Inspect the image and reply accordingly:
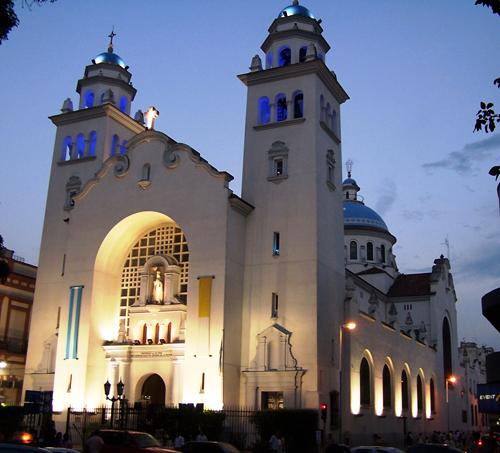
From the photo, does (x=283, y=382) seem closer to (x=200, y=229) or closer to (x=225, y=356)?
(x=225, y=356)

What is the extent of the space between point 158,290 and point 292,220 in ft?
28.7

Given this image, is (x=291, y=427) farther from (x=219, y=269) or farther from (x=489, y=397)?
(x=489, y=397)

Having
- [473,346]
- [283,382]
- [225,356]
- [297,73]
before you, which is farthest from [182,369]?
[473,346]

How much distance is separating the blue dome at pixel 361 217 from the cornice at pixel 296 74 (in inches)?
1108

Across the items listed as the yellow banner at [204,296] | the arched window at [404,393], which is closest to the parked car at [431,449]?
the yellow banner at [204,296]

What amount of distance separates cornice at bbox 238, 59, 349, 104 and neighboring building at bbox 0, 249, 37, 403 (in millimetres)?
20255

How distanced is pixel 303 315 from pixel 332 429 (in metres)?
6.08

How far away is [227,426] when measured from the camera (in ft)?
111

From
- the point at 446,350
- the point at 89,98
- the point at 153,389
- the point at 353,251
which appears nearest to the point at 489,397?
the point at 153,389

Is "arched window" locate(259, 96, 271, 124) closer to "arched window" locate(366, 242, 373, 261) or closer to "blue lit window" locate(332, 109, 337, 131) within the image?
"blue lit window" locate(332, 109, 337, 131)

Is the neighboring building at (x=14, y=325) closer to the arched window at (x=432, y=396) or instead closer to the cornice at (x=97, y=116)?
the cornice at (x=97, y=116)

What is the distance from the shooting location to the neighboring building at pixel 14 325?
158 ft

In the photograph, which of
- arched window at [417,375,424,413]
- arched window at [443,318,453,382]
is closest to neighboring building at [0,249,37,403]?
arched window at [417,375,424,413]

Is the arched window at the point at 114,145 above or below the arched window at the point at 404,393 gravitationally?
above
